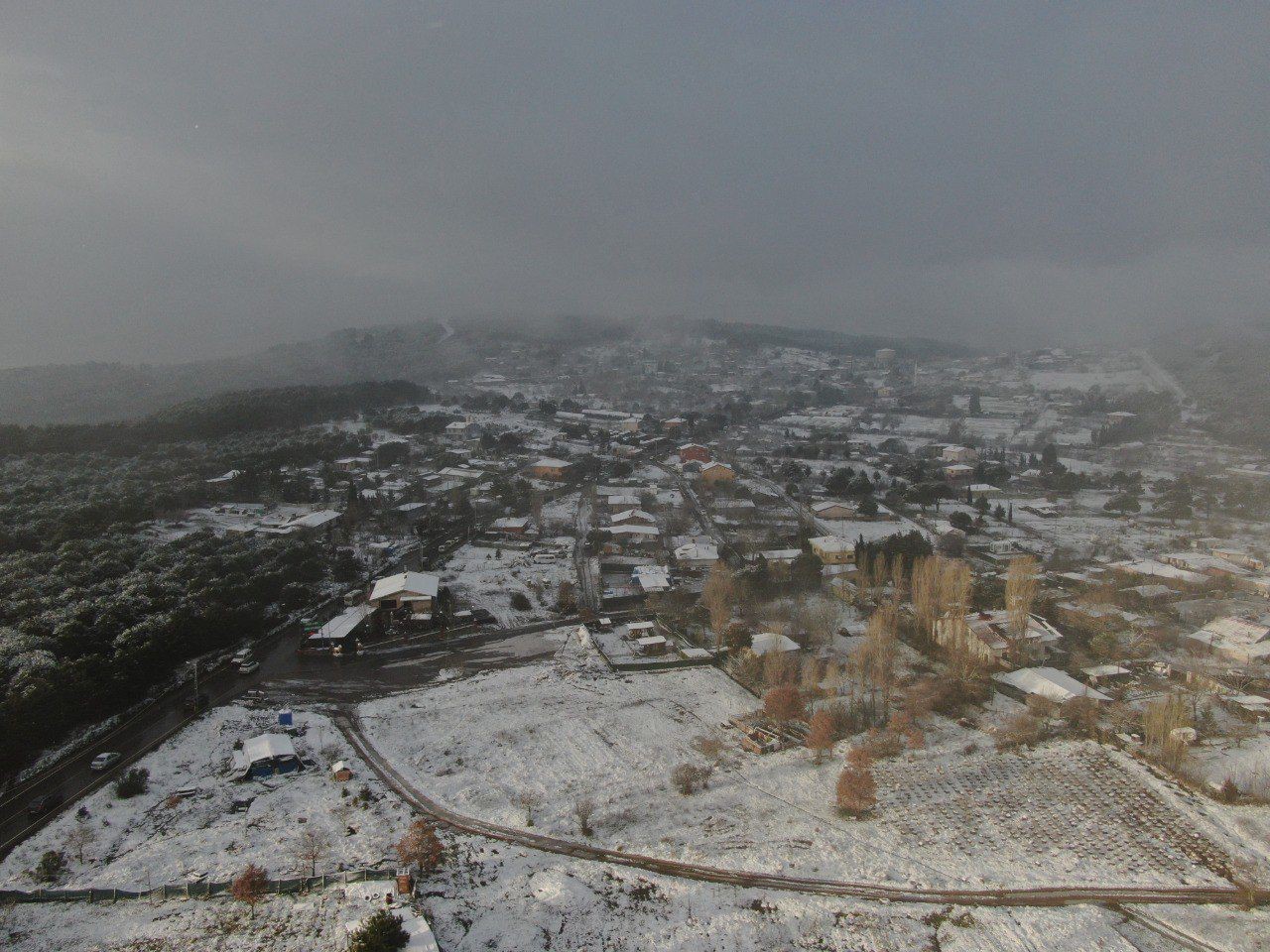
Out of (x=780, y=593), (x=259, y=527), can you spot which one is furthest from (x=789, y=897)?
(x=259, y=527)

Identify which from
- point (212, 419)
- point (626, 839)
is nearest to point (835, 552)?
point (626, 839)

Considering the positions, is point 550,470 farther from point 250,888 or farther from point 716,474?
point 250,888

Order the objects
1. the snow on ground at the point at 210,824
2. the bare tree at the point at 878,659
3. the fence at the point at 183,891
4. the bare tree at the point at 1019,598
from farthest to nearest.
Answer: the bare tree at the point at 1019,598, the bare tree at the point at 878,659, the snow on ground at the point at 210,824, the fence at the point at 183,891

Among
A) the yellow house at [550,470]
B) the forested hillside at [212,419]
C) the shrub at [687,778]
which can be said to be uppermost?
the forested hillside at [212,419]

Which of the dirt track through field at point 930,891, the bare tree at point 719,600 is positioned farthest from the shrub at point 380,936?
the bare tree at point 719,600

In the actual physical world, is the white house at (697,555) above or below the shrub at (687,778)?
below

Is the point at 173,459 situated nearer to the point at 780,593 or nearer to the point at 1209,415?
the point at 780,593

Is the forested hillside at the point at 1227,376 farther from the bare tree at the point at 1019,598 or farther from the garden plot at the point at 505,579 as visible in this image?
the garden plot at the point at 505,579
